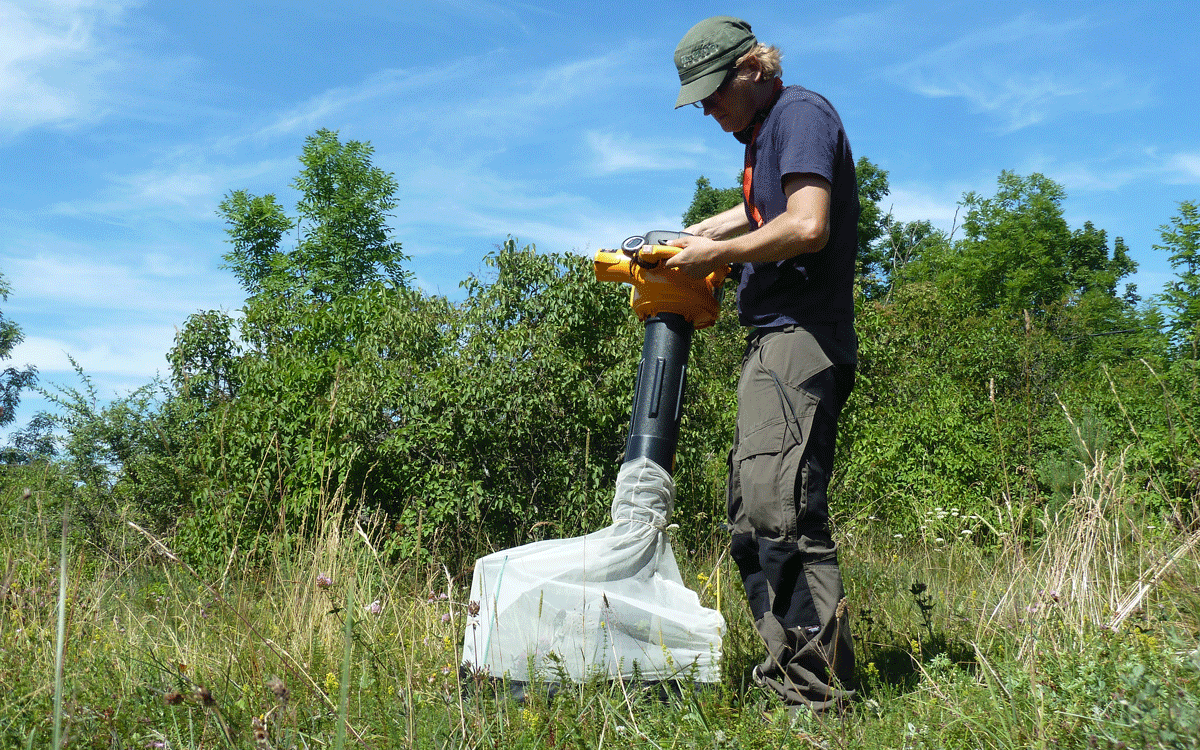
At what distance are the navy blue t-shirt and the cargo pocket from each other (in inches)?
9.7

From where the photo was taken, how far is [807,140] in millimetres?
2295

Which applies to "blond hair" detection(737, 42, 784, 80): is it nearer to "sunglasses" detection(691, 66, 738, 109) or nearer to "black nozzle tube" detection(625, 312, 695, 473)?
"sunglasses" detection(691, 66, 738, 109)

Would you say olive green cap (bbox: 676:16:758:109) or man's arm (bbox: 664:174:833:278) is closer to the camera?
man's arm (bbox: 664:174:833:278)

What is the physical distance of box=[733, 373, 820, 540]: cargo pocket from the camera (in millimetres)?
2250

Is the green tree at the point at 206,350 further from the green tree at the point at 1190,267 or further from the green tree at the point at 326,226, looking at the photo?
the green tree at the point at 326,226

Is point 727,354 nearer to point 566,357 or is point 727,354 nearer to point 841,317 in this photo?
point 566,357

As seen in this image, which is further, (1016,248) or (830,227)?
(1016,248)

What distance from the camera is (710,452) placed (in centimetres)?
594

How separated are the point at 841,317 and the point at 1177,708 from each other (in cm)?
123

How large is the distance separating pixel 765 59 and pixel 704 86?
0.69 ft

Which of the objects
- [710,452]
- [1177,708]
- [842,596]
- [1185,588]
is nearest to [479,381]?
[710,452]

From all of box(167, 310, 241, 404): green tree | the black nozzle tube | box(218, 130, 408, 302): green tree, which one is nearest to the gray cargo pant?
the black nozzle tube

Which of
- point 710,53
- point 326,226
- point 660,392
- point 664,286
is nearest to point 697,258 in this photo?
point 664,286

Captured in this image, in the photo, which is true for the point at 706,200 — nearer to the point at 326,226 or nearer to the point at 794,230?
the point at 326,226
